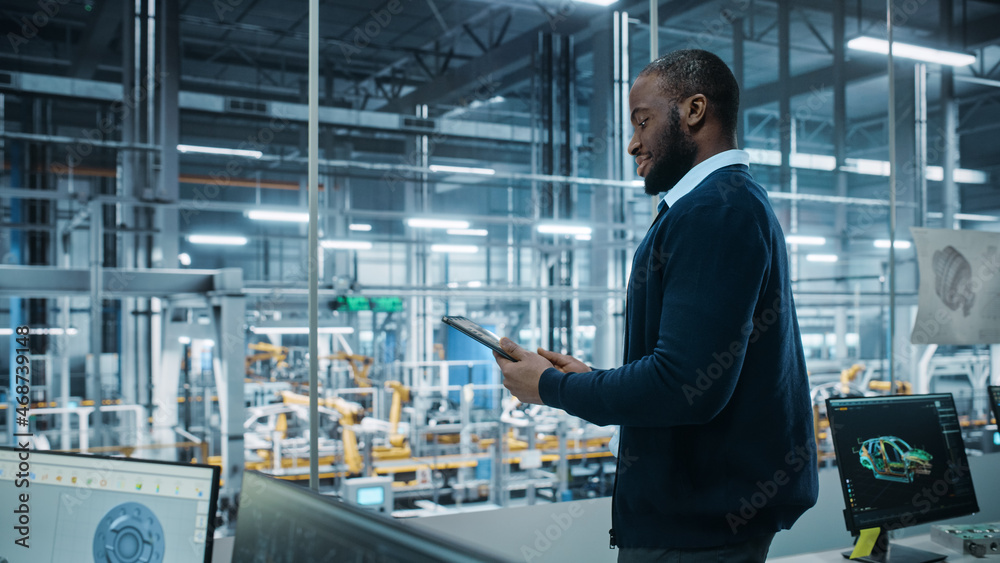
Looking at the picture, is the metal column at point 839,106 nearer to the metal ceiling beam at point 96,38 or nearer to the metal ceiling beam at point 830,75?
the metal ceiling beam at point 830,75

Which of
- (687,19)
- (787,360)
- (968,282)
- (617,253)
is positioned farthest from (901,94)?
(787,360)

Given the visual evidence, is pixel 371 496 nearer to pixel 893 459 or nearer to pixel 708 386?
pixel 893 459

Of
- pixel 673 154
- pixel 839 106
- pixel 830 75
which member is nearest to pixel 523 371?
pixel 673 154

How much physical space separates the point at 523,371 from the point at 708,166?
408 mm

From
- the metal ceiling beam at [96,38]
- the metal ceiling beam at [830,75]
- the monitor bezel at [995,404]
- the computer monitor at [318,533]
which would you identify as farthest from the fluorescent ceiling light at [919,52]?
the metal ceiling beam at [96,38]

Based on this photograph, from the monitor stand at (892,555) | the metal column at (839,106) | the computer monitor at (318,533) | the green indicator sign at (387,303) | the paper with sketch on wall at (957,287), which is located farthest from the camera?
the metal column at (839,106)

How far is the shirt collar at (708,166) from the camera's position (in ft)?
3.61

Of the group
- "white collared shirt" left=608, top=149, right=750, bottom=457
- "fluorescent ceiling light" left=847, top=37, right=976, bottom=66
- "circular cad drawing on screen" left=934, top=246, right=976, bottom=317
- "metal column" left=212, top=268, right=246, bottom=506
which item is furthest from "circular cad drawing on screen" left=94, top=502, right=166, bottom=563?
"metal column" left=212, top=268, right=246, bottom=506

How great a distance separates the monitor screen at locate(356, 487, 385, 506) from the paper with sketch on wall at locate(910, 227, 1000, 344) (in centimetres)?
443

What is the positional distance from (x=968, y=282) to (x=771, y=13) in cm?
757

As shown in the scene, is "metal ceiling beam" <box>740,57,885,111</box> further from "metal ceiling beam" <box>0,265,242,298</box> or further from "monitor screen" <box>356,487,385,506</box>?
"metal ceiling beam" <box>0,265,242,298</box>

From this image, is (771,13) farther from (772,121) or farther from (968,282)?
(968,282)

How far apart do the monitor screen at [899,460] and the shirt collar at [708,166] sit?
37.7 inches

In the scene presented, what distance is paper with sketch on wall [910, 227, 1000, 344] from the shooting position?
293 centimetres
